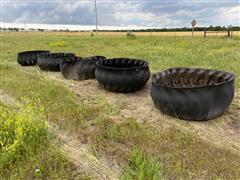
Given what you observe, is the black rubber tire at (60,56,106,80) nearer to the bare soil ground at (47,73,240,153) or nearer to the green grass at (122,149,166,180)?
the bare soil ground at (47,73,240,153)

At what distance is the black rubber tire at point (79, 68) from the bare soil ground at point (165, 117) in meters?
0.82

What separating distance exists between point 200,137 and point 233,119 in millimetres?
920

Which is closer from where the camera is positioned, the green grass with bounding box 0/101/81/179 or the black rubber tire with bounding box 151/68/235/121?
the green grass with bounding box 0/101/81/179

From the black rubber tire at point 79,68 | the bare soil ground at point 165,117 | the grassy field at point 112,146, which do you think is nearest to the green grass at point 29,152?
the grassy field at point 112,146

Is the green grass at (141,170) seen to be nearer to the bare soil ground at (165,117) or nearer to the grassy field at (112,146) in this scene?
the grassy field at (112,146)

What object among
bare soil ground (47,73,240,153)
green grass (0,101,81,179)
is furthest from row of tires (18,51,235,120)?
green grass (0,101,81,179)

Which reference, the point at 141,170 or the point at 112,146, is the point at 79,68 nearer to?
the point at 112,146

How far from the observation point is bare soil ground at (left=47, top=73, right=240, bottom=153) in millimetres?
3152

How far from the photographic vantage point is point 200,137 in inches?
123

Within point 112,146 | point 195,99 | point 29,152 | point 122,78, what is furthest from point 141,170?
point 122,78

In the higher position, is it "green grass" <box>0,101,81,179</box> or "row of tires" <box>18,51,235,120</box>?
"row of tires" <box>18,51,235,120</box>

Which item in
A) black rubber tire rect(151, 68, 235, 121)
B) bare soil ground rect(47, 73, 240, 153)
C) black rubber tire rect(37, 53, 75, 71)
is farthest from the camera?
black rubber tire rect(37, 53, 75, 71)

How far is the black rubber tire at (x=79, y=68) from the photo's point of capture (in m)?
6.19

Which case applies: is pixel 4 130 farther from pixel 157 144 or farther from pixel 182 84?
pixel 182 84
